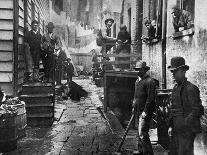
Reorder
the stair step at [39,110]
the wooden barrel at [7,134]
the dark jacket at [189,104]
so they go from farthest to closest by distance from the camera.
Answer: the stair step at [39,110] → the wooden barrel at [7,134] → the dark jacket at [189,104]

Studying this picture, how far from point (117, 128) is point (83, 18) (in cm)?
3837

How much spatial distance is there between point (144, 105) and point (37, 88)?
4.88m

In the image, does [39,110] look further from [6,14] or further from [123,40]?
[123,40]

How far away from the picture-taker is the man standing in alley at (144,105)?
260 inches

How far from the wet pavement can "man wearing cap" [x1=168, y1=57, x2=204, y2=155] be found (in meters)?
1.80

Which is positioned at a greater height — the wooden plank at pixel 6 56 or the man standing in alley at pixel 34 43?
the man standing in alley at pixel 34 43

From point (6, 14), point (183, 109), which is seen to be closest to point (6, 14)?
point (6, 14)

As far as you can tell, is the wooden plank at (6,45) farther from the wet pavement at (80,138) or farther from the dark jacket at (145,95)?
the dark jacket at (145,95)

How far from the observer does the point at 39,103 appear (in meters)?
10.3

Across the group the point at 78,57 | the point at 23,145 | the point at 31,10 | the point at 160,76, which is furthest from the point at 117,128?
the point at 78,57

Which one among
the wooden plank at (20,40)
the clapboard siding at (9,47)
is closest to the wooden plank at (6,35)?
the clapboard siding at (9,47)

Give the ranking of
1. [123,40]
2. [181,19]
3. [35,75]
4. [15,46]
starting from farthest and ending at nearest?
[123,40]
[35,75]
[15,46]
[181,19]

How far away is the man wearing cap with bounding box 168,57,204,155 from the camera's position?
15.1 ft

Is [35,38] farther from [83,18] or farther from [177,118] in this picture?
[83,18]
